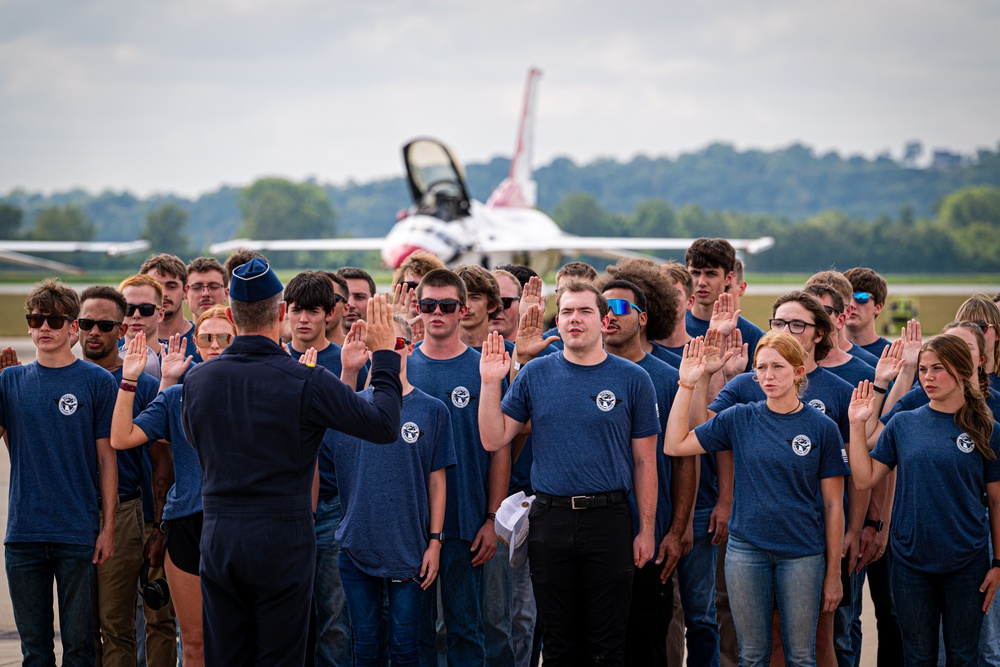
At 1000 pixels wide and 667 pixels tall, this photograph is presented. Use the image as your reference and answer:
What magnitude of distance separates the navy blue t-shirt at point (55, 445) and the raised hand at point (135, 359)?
29 cm

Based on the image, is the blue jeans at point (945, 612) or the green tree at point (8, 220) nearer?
the blue jeans at point (945, 612)

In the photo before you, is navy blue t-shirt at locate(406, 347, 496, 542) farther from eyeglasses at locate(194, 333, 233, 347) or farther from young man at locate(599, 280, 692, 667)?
eyeglasses at locate(194, 333, 233, 347)

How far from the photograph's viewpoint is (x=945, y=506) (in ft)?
14.0

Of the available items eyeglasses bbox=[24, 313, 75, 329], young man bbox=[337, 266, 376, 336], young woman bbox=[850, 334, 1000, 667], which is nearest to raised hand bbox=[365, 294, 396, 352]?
eyeglasses bbox=[24, 313, 75, 329]

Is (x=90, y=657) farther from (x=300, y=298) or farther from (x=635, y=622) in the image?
(x=635, y=622)

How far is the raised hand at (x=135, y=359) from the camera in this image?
14.0 ft

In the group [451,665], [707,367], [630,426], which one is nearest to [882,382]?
[707,367]

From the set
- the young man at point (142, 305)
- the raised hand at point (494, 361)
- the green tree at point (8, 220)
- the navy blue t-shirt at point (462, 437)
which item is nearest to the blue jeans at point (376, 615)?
the navy blue t-shirt at point (462, 437)

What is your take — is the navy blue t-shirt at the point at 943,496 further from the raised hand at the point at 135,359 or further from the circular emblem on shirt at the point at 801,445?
the raised hand at the point at 135,359

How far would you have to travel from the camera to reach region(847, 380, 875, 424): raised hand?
4.32 m

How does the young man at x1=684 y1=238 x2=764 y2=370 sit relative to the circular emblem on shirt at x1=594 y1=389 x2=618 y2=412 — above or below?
above

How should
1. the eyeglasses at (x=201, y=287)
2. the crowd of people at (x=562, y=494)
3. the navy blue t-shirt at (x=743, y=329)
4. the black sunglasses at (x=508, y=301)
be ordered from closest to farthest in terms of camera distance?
the crowd of people at (x=562, y=494), the navy blue t-shirt at (x=743, y=329), the black sunglasses at (x=508, y=301), the eyeglasses at (x=201, y=287)

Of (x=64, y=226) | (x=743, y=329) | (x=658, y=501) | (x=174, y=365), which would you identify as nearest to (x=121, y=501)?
(x=174, y=365)

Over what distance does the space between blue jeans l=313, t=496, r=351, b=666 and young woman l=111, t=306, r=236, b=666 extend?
1.79ft
